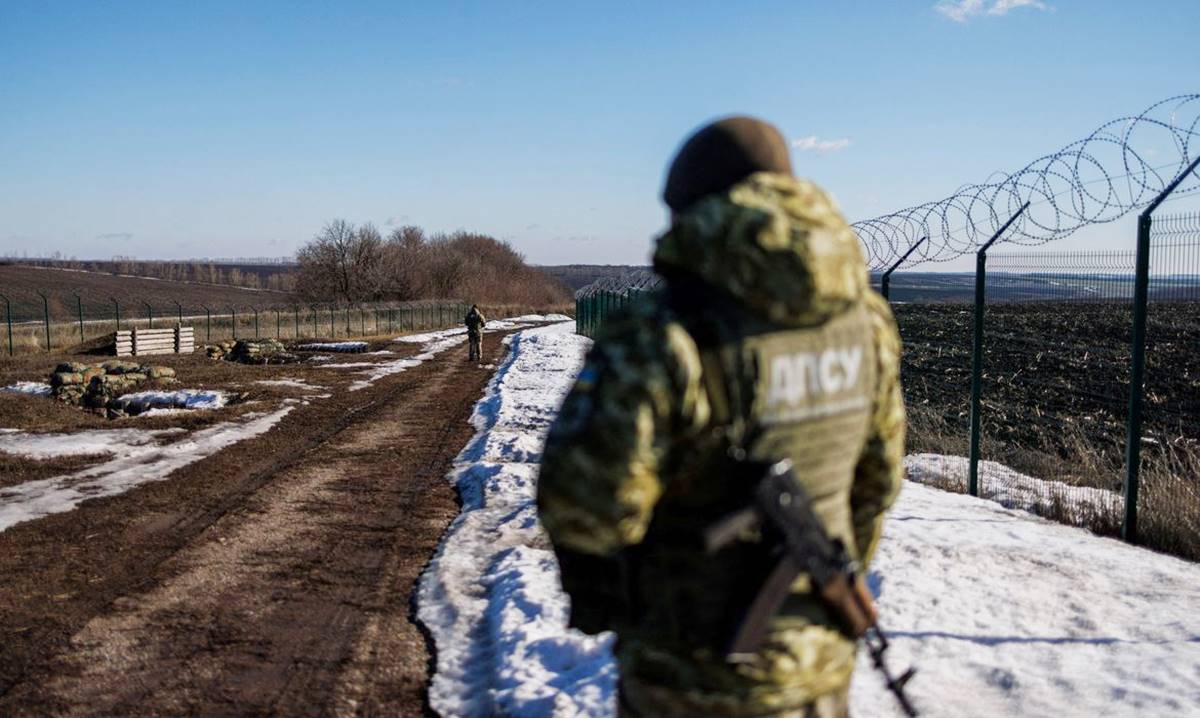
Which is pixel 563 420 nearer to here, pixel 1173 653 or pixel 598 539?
pixel 598 539

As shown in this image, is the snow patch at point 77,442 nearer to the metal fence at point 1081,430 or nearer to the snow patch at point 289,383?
the snow patch at point 289,383

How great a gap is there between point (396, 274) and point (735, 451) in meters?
63.6

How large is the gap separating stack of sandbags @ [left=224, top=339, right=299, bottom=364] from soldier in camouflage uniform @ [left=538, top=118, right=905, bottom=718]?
79.7 feet

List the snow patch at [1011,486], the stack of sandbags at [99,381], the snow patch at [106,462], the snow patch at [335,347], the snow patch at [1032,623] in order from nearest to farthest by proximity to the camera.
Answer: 1. the snow patch at [1032,623]
2. the snow patch at [1011,486]
3. the snow patch at [106,462]
4. the stack of sandbags at [99,381]
5. the snow patch at [335,347]

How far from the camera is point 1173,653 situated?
4.36 metres

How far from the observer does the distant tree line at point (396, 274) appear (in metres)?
60.2

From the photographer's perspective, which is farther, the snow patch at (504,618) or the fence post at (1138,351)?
the fence post at (1138,351)

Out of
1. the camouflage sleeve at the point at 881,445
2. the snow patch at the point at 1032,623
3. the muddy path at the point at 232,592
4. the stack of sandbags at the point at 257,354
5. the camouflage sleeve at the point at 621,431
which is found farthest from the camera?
the stack of sandbags at the point at 257,354

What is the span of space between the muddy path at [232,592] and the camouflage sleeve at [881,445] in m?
2.84

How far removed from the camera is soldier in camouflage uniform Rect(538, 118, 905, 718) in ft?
5.81

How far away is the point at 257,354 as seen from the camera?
24984mm

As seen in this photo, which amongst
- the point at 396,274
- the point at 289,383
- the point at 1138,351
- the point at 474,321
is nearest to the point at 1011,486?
the point at 1138,351

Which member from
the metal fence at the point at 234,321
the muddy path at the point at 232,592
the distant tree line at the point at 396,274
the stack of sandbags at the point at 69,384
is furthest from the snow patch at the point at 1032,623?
the distant tree line at the point at 396,274

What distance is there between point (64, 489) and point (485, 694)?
662cm
